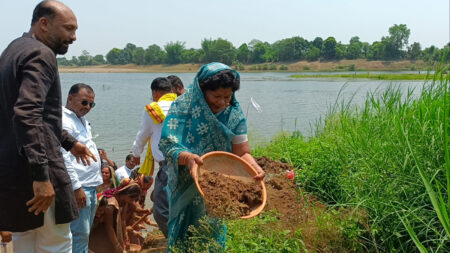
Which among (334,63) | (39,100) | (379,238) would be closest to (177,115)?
(39,100)

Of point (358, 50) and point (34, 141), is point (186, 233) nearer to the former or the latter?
point (34, 141)

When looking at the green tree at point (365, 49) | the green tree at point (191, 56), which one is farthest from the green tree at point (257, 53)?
the green tree at point (365, 49)

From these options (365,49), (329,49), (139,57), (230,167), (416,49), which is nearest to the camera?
(230,167)

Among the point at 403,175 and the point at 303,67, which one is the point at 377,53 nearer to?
the point at 303,67

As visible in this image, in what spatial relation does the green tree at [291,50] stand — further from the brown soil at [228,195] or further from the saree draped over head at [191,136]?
the brown soil at [228,195]

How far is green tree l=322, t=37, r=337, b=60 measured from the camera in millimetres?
79537

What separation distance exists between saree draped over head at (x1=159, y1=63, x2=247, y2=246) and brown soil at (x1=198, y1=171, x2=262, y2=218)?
29 centimetres

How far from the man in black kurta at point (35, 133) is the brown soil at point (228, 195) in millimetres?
808

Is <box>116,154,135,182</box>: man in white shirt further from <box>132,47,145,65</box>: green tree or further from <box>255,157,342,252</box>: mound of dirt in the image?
<box>132,47,145,65</box>: green tree

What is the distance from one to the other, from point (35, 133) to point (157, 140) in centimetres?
221

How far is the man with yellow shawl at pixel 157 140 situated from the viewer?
13.0 ft

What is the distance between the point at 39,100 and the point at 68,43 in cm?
53

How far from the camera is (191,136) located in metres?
3.11

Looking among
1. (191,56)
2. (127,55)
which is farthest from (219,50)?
(127,55)
